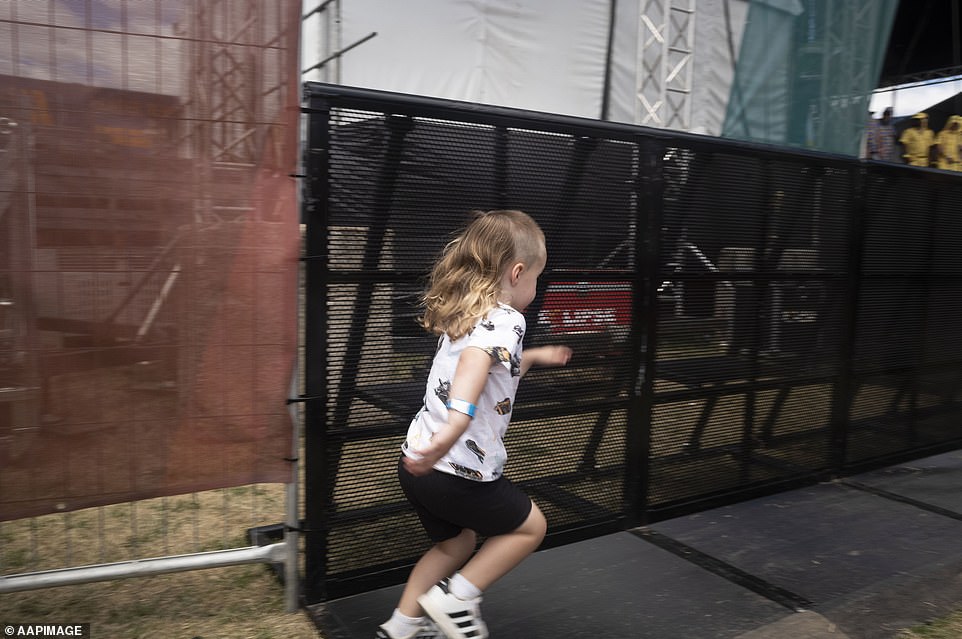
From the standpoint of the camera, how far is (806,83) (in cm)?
864

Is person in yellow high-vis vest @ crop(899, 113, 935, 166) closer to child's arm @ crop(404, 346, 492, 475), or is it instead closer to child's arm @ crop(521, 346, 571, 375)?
child's arm @ crop(521, 346, 571, 375)

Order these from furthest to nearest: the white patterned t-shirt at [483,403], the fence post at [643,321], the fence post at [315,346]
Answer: the fence post at [643,321]
the fence post at [315,346]
the white patterned t-shirt at [483,403]

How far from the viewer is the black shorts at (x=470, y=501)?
7.91 feet

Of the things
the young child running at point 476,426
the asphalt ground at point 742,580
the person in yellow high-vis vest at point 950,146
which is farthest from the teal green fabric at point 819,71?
the young child running at point 476,426

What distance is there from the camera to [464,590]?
2.48 metres

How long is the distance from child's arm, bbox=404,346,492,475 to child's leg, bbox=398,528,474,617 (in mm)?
485

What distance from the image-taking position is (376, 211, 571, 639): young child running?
2.37 metres

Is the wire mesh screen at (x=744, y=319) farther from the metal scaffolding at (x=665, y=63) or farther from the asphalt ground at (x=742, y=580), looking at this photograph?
the metal scaffolding at (x=665, y=63)

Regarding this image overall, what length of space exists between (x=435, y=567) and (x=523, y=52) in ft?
31.9

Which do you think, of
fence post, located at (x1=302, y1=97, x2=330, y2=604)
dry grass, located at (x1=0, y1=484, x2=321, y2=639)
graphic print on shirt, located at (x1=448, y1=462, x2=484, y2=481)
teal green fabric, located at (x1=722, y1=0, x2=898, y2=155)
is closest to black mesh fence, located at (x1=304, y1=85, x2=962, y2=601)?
fence post, located at (x1=302, y1=97, x2=330, y2=604)

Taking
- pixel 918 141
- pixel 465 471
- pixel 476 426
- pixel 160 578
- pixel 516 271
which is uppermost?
pixel 918 141

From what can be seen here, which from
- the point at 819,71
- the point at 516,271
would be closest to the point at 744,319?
the point at 516,271

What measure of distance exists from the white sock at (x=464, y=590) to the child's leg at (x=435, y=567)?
12cm

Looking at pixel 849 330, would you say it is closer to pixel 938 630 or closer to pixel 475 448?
pixel 938 630
